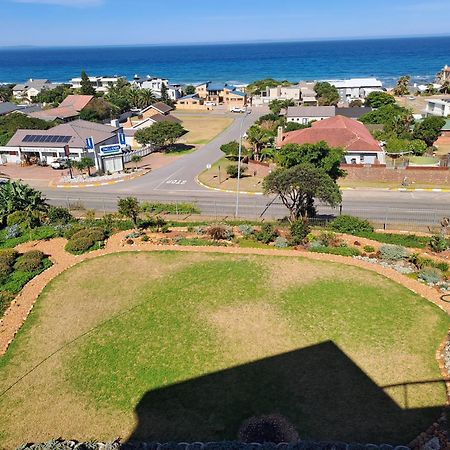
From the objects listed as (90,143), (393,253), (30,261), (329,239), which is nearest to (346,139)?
(329,239)

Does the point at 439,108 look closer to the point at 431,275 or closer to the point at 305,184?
the point at 305,184

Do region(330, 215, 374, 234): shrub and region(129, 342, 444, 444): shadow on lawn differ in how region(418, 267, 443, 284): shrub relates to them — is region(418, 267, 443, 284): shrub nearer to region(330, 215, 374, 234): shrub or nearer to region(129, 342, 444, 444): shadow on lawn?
region(330, 215, 374, 234): shrub

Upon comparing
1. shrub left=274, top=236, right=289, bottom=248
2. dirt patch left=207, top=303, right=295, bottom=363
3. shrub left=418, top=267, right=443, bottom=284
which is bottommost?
dirt patch left=207, top=303, right=295, bottom=363

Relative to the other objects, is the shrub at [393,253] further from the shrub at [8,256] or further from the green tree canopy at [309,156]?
the shrub at [8,256]


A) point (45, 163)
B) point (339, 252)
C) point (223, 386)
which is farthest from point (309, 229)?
point (45, 163)

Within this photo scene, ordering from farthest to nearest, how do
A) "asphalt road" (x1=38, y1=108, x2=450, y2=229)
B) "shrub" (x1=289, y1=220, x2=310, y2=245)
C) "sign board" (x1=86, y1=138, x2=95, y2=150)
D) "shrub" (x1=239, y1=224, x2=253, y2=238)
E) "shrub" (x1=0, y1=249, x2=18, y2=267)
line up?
1. "sign board" (x1=86, y1=138, x2=95, y2=150)
2. "asphalt road" (x1=38, y1=108, x2=450, y2=229)
3. "shrub" (x1=239, y1=224, x2=253, y2=238)
4. "shrub" (x1=289, y1=220, x2=310, y2=245)
5. "shrub" (x1=0, y1=249, x2=18, y2=267)

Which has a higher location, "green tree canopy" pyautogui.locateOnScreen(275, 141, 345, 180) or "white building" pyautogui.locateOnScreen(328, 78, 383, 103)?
"white building" pyautogui.locateOnScreen(328, 78, 383, 103)

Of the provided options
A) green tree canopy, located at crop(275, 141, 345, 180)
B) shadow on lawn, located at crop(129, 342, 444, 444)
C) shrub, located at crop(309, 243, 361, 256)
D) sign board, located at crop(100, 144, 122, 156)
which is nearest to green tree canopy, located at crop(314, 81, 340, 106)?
green tree canopy, located at crop(275, 141, 345, 180)
